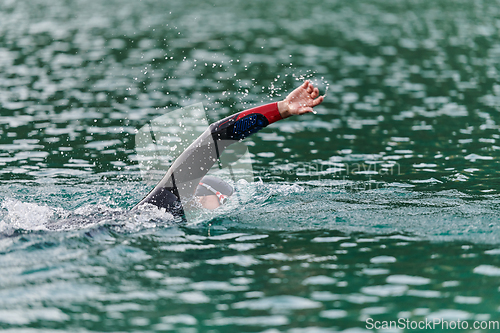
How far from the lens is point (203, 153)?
30.5ft

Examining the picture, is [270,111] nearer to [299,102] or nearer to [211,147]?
[299,102]

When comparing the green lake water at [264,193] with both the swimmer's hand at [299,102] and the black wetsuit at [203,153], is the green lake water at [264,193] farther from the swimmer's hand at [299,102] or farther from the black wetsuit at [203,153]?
the swimmer's hand at [299,102]

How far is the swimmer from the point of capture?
8938 millimetres

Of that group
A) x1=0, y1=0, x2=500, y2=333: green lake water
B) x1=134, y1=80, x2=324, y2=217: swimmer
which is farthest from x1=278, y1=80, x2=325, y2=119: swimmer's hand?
x1=0, y1=0, x2=500, y2=333: green lake water

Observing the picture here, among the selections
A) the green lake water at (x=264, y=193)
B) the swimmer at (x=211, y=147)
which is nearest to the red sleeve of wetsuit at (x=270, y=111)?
the swimmer at (x=211, y=147)

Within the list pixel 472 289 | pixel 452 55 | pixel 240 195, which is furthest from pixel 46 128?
pixel 452 55

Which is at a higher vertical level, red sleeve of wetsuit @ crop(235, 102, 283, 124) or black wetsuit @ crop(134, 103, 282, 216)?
red sleeve of wetsuit @ crop(235, 102, 283, 124)

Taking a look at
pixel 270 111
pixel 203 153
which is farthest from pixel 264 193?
pixel 270 111

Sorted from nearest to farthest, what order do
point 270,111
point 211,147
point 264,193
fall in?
point 270,111 → point 211,147 → point 264,193

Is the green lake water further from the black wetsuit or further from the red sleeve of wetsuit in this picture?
the red sleeve of wetsuit

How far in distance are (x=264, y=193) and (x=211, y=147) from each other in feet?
9.05

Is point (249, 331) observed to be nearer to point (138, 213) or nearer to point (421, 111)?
point (138, 213)

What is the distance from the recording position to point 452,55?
88.9 ft

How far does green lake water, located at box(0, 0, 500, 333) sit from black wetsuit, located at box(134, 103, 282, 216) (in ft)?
1.12
